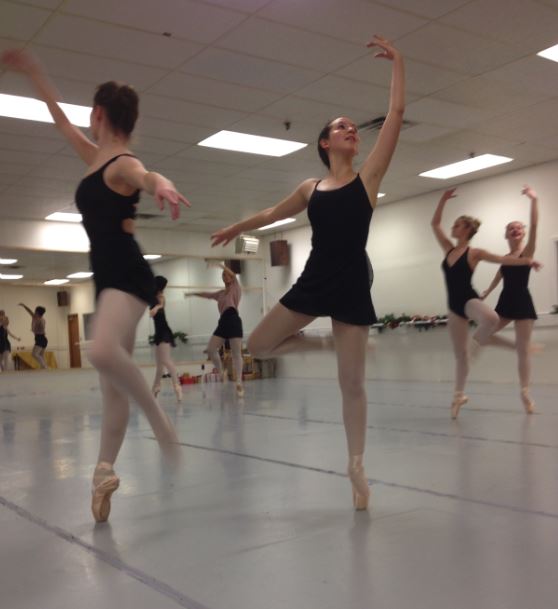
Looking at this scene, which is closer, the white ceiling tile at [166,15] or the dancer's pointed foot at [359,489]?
the dancer's pointed foot at [359,489]

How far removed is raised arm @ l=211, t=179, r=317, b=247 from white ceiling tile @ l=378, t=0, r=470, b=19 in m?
2.77

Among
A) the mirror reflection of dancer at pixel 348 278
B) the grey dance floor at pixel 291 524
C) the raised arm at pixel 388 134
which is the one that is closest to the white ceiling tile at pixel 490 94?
the grey dance floor at pixel 291 524

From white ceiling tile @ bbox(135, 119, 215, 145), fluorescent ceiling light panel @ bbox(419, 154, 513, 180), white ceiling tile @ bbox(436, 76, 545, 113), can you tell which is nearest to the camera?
white ceiling tile @ bbox(436, 76, 545, 113)

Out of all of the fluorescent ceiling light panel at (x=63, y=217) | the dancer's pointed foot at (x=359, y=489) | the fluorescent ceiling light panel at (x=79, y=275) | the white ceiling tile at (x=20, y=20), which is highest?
the white ceiling tile at (x=20, y=20)

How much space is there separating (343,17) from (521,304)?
8.75ft

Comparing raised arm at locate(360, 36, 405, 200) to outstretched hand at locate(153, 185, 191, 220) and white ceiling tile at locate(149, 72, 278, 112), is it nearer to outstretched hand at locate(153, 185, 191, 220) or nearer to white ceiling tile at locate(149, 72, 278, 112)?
outstretched hand at locate(153, 185, 191, 220)

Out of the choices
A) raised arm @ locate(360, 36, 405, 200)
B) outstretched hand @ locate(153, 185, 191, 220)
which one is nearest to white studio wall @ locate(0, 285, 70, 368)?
raised arm @ locate(360, 36, 405, 200)

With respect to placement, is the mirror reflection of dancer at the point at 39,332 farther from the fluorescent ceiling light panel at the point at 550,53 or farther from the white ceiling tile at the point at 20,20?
the fluorescent ceiling light panel at the point at 550,53

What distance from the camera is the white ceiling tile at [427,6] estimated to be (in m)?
4.88

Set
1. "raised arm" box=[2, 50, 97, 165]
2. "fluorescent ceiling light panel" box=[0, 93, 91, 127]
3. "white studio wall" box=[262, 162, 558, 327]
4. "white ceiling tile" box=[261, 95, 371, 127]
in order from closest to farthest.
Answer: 1. "raised arm" box=[2, 50, 97, 165]
2. "fluorescent ceiling light panel" box=[0, 93, 91, 127]
3. "white ceiling tile" box=[261, 95, 371, 127]
4. "white studio wall" box=[262, 162, 558, 327]

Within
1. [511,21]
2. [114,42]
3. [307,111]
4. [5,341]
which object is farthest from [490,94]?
[5,341]

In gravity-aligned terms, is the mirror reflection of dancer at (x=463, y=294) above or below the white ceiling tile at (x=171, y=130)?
below

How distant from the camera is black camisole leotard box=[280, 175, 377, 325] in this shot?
2.51 m

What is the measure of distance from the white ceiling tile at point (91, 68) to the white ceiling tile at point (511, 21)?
8.61 feet
